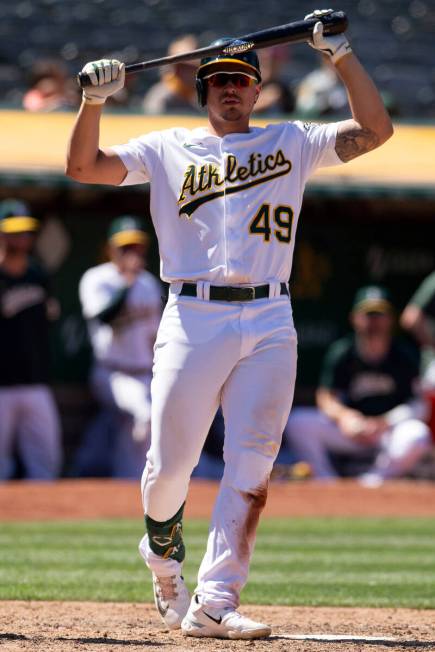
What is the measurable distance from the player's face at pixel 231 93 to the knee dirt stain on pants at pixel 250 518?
123 centimetres

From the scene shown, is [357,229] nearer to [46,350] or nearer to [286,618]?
[46,350]

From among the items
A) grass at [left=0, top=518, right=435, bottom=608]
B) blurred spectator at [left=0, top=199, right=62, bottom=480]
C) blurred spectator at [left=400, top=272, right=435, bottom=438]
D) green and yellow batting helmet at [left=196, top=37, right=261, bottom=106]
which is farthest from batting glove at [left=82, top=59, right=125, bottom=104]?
blurred spectator at [left=400, top=272, right=435, bottom=438]

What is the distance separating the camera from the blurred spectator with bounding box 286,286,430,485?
10.7 metres

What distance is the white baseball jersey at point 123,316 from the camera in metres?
10.5

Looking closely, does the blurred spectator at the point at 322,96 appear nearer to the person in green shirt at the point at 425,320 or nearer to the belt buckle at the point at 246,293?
the person in green shirt at the point at 425,320

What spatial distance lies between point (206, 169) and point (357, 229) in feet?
25.7

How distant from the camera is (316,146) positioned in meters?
4.61

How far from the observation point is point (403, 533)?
8.30 metres

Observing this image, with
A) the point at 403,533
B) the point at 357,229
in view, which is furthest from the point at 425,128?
the point at 403,533

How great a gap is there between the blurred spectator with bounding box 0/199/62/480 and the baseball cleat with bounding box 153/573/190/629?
5762 mm

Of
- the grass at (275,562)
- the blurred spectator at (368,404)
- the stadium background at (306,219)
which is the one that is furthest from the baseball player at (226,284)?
the stadium background at (306,219)

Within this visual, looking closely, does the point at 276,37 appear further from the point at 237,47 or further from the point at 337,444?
the point at 337,444

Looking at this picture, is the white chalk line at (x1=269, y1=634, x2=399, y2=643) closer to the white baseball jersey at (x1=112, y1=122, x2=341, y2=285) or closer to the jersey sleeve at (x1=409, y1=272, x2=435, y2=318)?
the white baseball jersey at (x1=112, y1=122, x2=341, y2=285)

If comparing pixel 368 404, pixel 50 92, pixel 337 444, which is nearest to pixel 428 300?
pixel 368 404
